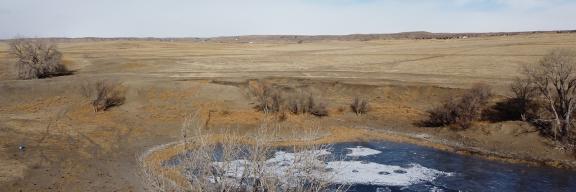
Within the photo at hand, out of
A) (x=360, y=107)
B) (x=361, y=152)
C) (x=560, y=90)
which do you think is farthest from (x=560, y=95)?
(x=360, y=107)

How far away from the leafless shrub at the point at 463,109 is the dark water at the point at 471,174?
4446 millimetres

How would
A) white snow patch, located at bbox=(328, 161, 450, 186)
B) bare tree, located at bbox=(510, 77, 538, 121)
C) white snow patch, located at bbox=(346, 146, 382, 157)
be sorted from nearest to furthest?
white snow patch, located at bbox=(328, 161, 450, 186)
white snow patch, located at bbox=(346, 146, 382, 157)
bare tree, located at bbox=(510, 77, 538, 121)

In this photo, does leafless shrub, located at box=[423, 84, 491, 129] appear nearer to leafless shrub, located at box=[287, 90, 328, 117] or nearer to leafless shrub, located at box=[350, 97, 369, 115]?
leafless shrub, located at box=[350, 97, 369, 115]

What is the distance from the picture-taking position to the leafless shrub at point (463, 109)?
36125mm

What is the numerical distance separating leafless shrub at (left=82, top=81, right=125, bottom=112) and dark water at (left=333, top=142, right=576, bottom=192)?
18.9 meters

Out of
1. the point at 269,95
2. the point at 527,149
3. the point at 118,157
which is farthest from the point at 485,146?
the point at 118,157

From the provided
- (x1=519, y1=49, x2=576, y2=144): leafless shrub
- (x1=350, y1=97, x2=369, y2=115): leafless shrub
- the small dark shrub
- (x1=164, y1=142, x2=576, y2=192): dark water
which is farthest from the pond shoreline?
the small dark shrub

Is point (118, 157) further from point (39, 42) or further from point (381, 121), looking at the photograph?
point (39, 42)

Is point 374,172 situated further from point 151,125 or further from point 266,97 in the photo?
point 151,125

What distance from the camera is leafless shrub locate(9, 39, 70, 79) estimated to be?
53656mm

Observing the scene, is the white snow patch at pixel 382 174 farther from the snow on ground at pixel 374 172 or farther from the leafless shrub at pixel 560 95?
the leafless shrub at pixel 560 95

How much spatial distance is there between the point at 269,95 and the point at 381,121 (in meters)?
8.84

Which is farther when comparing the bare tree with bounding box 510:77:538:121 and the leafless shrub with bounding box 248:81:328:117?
the leafless shrub with bounding box 248:81:328:117

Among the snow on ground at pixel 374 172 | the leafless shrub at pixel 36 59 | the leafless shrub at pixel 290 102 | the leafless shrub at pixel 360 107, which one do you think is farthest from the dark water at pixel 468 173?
the leafless shrub at pixel 36 59
